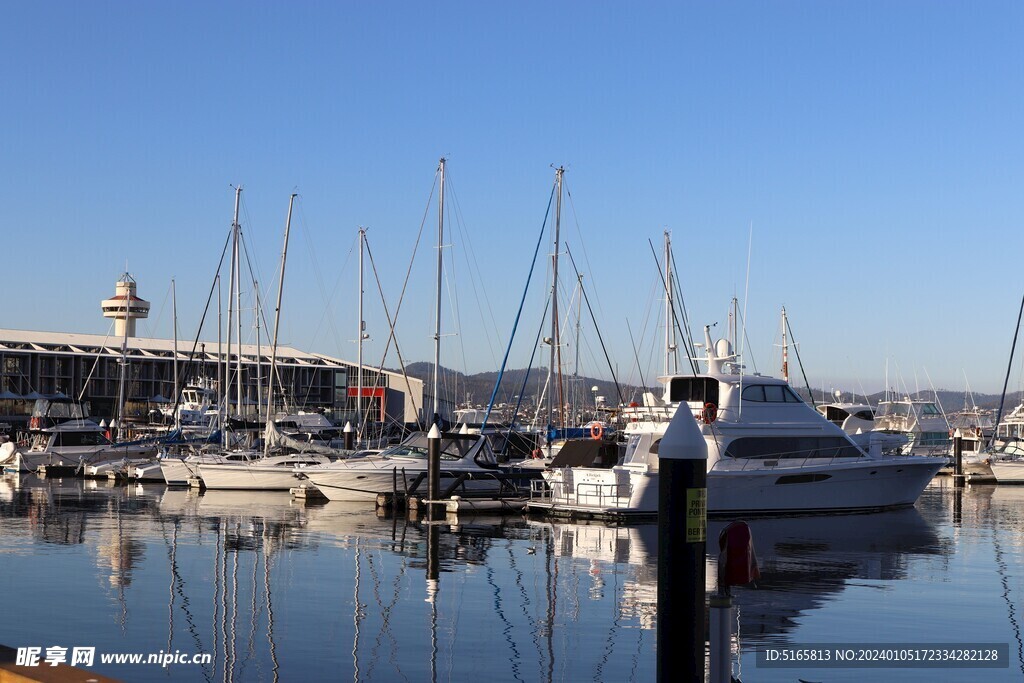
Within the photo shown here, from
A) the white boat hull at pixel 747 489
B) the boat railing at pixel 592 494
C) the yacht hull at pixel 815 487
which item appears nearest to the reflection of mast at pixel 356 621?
the boat railing at pixel 592 494

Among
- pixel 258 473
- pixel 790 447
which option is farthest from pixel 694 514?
pixel 258 473

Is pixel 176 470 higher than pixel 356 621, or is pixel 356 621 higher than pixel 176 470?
pixel 356 621

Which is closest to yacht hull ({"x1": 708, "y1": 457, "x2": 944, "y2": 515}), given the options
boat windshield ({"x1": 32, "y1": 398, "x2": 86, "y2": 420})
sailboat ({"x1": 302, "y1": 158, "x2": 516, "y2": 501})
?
sailboat ({"x1": 302, "y1": 158, "x2": 516, "y2": 501})

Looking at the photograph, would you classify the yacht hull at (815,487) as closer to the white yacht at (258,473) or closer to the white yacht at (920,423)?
the white yacht at (258,473)

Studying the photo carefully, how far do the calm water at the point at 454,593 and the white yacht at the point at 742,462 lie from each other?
0.94 metres

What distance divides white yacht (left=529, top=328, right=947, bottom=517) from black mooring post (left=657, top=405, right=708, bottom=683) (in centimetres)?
2037

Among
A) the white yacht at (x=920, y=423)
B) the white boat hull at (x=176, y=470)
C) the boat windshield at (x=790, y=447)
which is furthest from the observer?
the white yacht at (x=920, y=423)

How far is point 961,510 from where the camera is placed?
3588cm

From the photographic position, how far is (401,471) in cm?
3625

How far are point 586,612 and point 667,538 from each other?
7.58 metres

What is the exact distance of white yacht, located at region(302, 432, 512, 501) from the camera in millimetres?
36031

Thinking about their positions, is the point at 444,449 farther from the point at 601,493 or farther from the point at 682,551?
the point at 682,551

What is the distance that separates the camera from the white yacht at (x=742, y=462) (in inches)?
1185

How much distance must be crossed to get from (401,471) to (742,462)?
36.1 feet
